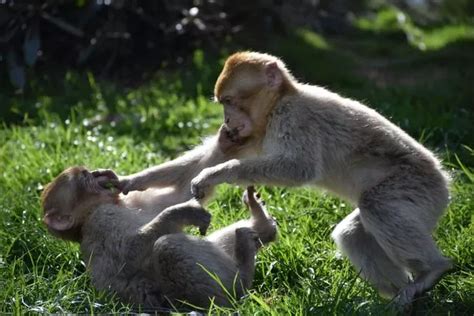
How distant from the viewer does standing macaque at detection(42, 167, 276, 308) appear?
4.98 m

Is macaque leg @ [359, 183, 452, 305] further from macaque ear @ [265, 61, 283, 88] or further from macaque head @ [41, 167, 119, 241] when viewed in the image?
macaque head @ [41, 167, 119, 241]

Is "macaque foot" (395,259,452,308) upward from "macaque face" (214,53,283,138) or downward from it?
downward

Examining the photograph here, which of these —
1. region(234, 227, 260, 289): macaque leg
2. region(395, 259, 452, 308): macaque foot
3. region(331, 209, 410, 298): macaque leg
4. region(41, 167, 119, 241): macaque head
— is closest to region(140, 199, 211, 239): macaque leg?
region(234, 227, 260, 289): macaque leg

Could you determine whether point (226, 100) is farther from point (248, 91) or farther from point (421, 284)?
point (421, 284)

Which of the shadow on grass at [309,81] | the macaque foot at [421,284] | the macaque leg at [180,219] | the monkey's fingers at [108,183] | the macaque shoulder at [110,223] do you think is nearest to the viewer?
the macaque foot at [421,284]

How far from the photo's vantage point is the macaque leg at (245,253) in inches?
203

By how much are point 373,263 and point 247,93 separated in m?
1.23

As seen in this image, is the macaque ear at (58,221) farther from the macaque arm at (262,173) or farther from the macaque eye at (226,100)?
the macaque eye at (226,100)

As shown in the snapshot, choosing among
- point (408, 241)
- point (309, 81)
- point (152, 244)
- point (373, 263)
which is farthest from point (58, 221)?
point (309, 81)

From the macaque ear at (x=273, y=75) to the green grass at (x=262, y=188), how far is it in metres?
0.97

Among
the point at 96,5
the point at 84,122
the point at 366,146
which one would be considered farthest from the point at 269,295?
the point at 96,5

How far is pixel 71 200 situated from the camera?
5.55 metres

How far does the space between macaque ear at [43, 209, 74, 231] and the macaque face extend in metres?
1.11

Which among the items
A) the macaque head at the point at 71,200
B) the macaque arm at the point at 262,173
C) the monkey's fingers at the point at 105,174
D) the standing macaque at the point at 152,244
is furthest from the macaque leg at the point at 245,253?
the monkey's fingers at the point at 105,174
